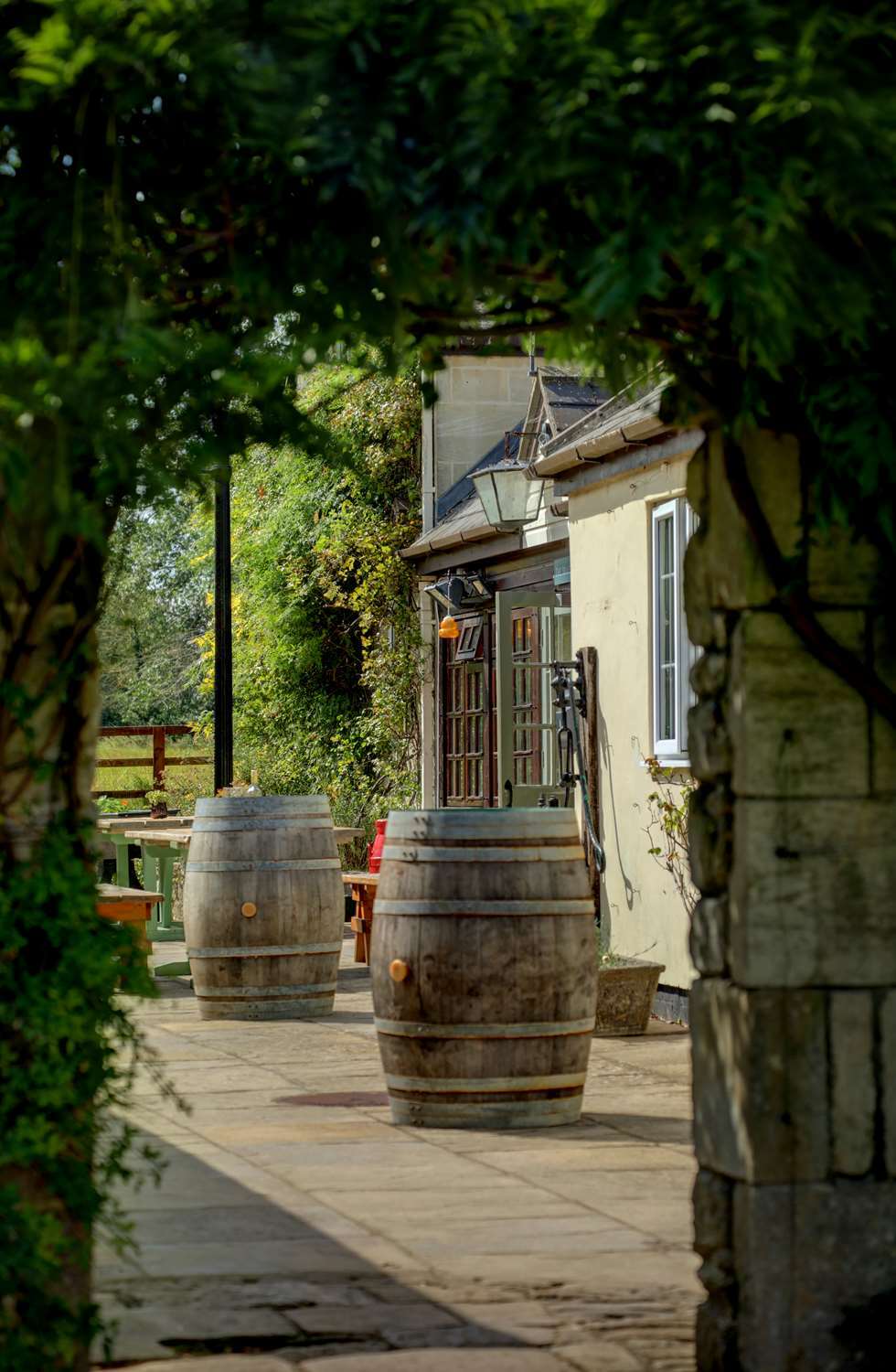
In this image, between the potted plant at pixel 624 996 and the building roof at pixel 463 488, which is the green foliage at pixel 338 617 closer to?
the building roof at pixel 463 488

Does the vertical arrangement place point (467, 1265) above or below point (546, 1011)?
below

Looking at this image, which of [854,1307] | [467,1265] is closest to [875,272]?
[854,1307]

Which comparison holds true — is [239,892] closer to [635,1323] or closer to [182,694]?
[635,1323]

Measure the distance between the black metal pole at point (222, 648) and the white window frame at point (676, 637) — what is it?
20.4 feet

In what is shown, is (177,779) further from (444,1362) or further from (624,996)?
(444,1362)

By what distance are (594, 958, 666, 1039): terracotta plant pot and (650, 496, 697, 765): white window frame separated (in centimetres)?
120

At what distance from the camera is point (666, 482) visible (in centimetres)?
1084

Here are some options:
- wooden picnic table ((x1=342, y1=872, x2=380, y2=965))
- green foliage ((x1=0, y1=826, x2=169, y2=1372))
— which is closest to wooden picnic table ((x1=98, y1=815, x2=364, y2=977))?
wooden picnic table ((x1=342, y1=872, x2=380, y2=965))

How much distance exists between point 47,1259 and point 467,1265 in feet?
6.28

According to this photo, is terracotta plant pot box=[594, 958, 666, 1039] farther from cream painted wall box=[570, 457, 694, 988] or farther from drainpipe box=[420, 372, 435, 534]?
drainpipe box=[420, 372, 435, 534]

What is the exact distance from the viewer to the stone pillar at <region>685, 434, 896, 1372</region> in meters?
4.14

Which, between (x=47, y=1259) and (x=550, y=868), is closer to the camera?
(x=47, y=1259)

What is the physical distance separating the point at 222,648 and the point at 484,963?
9.92 meters

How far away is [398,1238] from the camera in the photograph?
5.52 m
